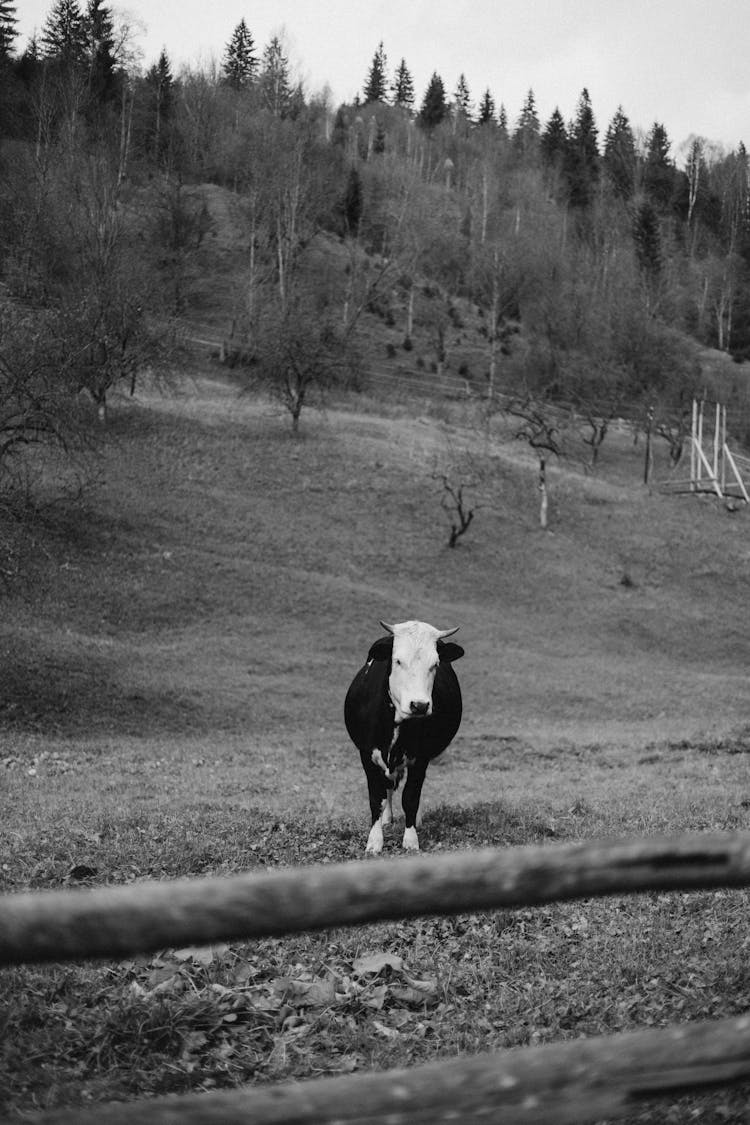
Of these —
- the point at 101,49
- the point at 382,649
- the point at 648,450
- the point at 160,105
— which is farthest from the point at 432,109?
the point at 382,649

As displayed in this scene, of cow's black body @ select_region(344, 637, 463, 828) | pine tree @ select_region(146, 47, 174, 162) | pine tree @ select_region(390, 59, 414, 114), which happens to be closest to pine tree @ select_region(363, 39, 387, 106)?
pine tree @ select_region(390, 59, 414, 114)

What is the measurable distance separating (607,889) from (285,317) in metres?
57.8

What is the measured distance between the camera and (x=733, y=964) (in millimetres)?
6109

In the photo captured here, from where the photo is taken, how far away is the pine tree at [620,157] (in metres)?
142

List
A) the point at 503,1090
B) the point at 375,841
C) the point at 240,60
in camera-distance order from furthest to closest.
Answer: the point at 240,60 → the point at 375,841 → the point at 503,1090

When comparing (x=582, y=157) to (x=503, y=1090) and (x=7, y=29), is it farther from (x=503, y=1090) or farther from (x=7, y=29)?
(x=503, y=1090)

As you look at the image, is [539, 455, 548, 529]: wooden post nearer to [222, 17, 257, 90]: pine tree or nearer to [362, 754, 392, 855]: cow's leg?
[362, 754, 392, 855]: cow's leg

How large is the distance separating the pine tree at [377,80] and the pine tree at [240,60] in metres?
31.9

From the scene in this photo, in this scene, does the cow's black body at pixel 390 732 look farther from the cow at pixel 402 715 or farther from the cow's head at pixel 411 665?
the cow's head at pixel 411 665

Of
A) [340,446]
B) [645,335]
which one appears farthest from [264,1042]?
[645,335]

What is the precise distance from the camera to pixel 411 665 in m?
11.0

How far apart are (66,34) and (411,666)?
110 meters

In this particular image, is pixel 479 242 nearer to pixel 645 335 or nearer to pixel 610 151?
pixel 645 335

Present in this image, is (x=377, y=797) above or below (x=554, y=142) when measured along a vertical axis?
below
